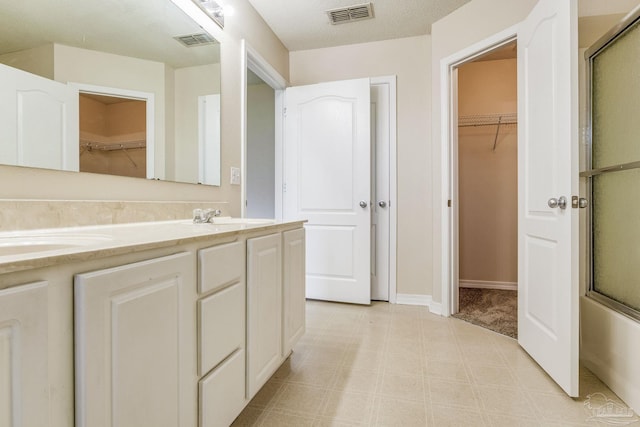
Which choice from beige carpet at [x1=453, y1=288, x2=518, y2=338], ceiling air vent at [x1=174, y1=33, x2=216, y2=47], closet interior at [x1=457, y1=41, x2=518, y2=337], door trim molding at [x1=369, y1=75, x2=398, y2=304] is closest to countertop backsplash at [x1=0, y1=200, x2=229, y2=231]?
ceiling air vent at [x1=174, y1=33, x2=216, y2=47]

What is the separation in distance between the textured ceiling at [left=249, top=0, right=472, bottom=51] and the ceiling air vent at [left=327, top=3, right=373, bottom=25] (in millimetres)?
41

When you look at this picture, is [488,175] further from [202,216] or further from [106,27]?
[106,27]

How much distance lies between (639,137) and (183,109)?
220 centimetres

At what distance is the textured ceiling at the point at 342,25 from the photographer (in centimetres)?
244

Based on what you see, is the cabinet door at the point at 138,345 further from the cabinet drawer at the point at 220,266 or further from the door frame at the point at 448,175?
the door frame at the point at 448,175

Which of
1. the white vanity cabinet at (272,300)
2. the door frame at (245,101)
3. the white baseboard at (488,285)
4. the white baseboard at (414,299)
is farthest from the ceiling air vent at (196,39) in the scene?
the white baseboard at (488,285)

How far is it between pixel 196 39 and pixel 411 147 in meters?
1.91

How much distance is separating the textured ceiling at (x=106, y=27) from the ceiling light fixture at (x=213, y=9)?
0.13m

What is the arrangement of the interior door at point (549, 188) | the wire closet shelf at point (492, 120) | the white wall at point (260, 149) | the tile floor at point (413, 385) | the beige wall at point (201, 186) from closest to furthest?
1. the beige wall at point (201, 186)
2. the tile floor at point (413, 385)
3. the interior door at point (549, 188)
4. the wire closet shelf at point (492, 120)
5. the white wall at point (260, 149)

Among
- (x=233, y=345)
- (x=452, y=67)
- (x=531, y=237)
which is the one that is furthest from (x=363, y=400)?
(x=452, y=67)

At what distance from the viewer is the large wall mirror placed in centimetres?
103

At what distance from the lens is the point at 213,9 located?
1.93m

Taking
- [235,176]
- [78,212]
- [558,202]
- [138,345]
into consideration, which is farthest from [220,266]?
[558,202]

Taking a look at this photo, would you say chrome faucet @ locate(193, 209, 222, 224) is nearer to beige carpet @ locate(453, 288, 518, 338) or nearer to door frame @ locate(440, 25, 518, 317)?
door frame @ locate(440, 25, 518, 317)
